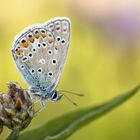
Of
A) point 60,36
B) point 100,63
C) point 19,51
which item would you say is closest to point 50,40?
point 60,36

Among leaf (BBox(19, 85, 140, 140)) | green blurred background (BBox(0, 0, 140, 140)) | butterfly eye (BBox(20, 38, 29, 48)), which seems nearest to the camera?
leaf (BBox(19, 85, 140, 140))

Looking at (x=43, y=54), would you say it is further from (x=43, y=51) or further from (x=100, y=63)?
(x=100, y=63)

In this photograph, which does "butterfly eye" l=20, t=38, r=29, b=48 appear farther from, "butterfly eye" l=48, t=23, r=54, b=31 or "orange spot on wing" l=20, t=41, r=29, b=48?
"butterfly eye" l=48, t=23, r=54, b=31

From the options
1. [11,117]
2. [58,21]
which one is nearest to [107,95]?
[58,21]

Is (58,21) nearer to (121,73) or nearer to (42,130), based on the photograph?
(42,130)

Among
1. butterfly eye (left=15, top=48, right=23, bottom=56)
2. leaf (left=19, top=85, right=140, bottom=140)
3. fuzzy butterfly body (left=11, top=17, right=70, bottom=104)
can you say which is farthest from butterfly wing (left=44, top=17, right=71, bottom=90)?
leaf (left=19, top=85, right=140, bottom=140)

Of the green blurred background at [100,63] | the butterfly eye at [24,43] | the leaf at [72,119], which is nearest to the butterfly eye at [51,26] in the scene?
the butterfly eye at [24,43]
